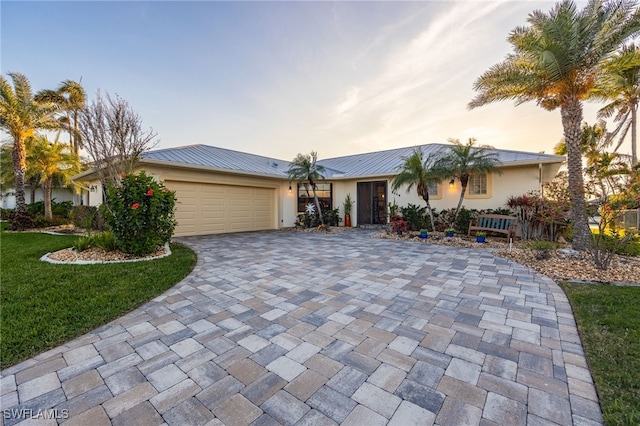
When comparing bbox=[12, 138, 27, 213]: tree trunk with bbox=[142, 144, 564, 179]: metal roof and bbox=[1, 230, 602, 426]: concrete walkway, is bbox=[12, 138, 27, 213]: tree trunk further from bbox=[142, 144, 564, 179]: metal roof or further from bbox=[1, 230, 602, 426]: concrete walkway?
bbox=[1, 230, 602, 426]: concrete walkway

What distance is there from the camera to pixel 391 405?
174 cm

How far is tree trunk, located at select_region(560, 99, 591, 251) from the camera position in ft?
19.4

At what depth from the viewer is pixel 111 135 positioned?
7.46 metres

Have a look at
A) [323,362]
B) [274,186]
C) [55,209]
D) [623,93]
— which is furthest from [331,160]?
[55,209]

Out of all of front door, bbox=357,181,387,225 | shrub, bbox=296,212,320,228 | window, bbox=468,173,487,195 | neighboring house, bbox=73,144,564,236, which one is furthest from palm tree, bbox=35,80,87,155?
window, bbox=468,173,487,195

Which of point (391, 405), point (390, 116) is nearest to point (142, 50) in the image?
point (390, 116)

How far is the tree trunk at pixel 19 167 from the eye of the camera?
36.1 feet

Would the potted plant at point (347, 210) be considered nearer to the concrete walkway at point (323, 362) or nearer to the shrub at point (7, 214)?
the concrete walkway at point (323, 362)

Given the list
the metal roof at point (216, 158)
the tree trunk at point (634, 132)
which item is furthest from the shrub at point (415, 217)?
the tree trunk at point (634, 132)

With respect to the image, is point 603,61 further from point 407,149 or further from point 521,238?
point 407,149

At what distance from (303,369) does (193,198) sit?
9.18 m

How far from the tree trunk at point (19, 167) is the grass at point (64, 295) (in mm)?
7871

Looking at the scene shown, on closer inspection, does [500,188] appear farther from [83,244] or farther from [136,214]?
[83,244]

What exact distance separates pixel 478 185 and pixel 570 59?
4.95 m
